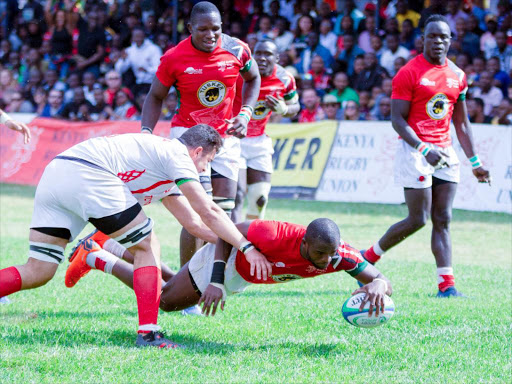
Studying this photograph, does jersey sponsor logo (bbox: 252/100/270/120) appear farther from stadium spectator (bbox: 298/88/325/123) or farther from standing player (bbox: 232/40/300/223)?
stadium spectator (bbox: 298/88/325/123)

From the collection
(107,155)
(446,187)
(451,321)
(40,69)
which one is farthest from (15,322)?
(40,69)

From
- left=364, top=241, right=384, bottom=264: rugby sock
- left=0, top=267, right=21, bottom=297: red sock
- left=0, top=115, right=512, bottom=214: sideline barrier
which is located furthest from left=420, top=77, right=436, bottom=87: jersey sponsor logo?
left=0, top=115, right=512, bottom=214: sideline barrier

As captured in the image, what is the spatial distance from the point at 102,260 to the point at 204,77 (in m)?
1.94

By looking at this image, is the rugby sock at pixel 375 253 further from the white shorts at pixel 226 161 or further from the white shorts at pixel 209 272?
the white shorts at pixel 209 272

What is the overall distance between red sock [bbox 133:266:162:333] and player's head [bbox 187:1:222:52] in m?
2.54

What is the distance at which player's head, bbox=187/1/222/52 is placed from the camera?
23.1 ft

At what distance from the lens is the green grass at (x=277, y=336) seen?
188 inches

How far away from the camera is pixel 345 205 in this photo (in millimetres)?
14305

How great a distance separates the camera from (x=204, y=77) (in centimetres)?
722

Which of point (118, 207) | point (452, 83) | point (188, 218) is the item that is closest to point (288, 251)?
point (188, 218)

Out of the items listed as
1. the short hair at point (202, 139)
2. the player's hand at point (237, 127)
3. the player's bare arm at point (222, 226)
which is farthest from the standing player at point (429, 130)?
the player's bare arm at point (222, 226)

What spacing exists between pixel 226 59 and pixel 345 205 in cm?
740

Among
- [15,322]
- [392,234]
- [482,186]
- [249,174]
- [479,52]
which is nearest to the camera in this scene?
[15,322]

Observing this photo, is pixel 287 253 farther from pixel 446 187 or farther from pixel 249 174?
pixel 249 174
